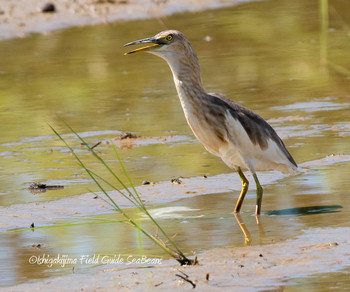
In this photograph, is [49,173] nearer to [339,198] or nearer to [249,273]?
[339,198]

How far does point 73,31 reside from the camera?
16.8 meters

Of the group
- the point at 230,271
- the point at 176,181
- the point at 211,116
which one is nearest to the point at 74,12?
the point at 176,181

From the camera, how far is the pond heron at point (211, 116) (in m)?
6.38

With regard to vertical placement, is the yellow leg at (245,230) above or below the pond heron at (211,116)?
below

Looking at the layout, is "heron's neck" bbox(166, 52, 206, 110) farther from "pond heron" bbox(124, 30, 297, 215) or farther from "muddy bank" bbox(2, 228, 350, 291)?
"muddy bank" bbox(2, 228, 350, 291)

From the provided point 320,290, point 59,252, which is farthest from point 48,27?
point 320,290

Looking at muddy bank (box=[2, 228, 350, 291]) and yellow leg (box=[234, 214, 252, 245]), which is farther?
yellow leg (box=[234, 214, 252, 245])

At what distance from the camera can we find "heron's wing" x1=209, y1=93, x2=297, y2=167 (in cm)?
645

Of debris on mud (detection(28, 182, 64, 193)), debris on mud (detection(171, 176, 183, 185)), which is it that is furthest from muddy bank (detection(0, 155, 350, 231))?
debris on mud (detection(28, 182, 64, 193))

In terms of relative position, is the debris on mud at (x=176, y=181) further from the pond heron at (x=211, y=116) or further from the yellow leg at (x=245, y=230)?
the yellow leg at (x=245, y=230)

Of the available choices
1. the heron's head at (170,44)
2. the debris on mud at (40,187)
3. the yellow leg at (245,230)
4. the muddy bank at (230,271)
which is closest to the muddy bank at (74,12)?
the debris on mud at (40,187)

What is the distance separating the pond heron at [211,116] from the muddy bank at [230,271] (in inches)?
42.3

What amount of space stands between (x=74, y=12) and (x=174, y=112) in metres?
8.25

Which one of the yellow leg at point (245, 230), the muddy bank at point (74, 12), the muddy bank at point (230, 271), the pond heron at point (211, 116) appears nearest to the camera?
the muddy bank at point (230, 271)
